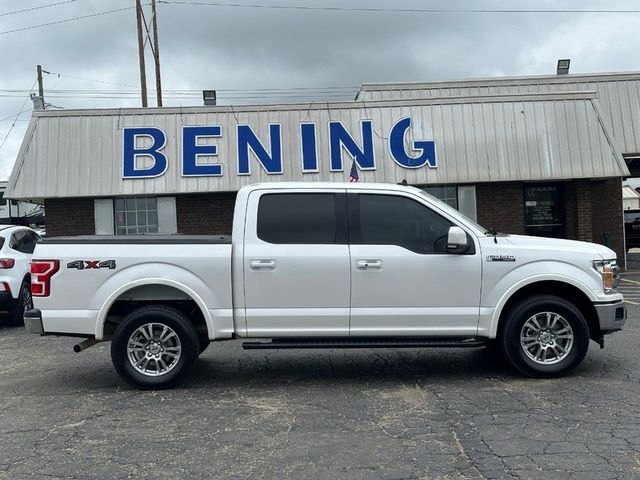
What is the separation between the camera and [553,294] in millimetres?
6422

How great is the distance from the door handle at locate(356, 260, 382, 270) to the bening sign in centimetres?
882

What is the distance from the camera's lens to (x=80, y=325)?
614cm

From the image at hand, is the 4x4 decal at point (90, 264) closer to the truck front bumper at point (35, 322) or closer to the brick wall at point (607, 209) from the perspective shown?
the truck front bumper at point (35, 322)

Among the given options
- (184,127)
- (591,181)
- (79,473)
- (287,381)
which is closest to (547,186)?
(591,181)

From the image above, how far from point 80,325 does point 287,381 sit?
214 cm

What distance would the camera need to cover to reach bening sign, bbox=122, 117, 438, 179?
1474 centimetres

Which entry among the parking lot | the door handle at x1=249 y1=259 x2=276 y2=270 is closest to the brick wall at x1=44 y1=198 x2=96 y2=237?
the parking lot

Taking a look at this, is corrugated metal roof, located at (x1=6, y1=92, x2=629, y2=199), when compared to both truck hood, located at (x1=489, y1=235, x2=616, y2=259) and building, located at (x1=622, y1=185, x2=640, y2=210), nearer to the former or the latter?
truck hood, located at (x1=489, y1=235, x2=616, y2=259)

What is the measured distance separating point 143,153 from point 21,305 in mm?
5376

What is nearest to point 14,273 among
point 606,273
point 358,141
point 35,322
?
point 35,322

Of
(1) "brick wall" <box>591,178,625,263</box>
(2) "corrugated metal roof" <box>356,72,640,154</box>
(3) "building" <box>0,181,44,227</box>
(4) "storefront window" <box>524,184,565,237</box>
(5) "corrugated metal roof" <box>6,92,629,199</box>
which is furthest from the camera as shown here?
(3) "building" <box>0,181,44,227</box>

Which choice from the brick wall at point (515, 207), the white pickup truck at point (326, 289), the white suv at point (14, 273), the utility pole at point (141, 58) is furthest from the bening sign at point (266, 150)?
the white pickup truck at point (326, 289)

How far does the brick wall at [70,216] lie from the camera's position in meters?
15.3

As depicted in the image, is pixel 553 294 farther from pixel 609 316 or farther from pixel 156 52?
pixel 156 52
